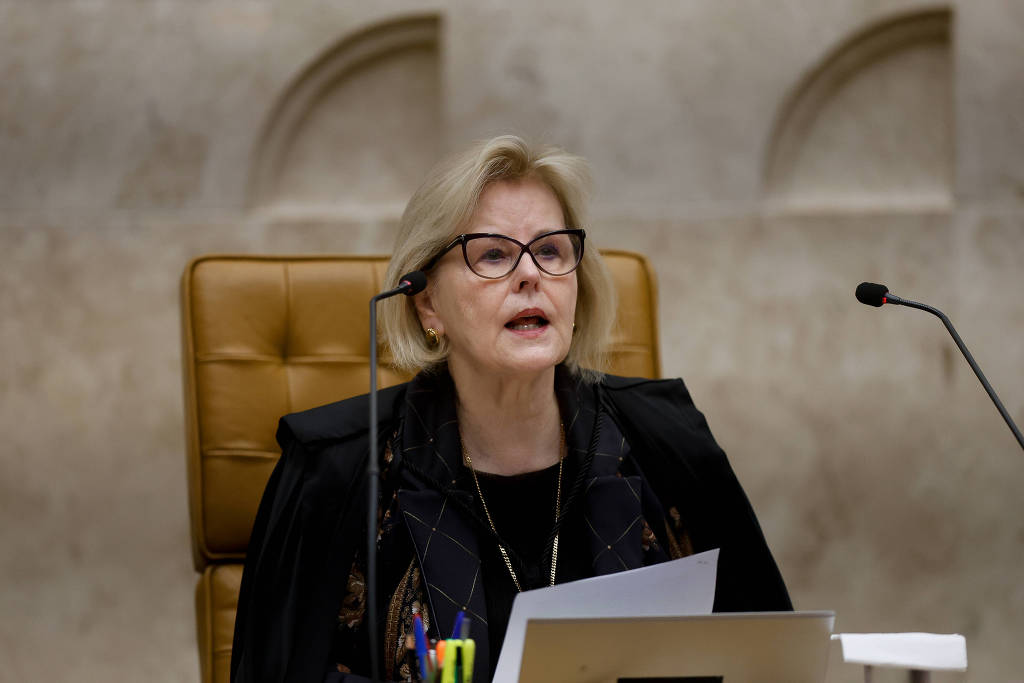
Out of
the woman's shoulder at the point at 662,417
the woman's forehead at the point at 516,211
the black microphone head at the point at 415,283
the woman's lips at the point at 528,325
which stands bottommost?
the woman's shoulder at the point at 662,417

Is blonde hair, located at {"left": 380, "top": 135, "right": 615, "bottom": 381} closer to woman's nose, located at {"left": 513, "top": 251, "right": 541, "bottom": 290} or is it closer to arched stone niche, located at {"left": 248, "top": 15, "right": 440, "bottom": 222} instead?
woman's nose, located at {"left": 513, "top": 251, "right": 541, "bottom": 290}

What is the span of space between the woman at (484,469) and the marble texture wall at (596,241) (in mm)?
959

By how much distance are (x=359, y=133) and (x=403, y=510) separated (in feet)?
4.79

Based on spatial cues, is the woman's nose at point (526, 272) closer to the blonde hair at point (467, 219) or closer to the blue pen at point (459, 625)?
the blonde hair at point (467, 219)

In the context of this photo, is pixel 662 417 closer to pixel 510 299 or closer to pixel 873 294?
pixel 510 299

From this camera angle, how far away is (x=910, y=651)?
1.12 metres

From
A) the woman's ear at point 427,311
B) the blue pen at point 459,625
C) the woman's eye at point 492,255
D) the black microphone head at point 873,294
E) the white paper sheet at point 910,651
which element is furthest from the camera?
the woman's ear at point 427,311

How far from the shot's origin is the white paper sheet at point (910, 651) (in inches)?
43.3

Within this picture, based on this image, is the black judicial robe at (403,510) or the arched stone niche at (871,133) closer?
the black judicial robe at (403,510)

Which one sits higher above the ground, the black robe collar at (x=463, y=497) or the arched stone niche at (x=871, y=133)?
the arched stone niche at (x=871, y=133)

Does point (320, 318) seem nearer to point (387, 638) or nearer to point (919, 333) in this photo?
point (387, 638)

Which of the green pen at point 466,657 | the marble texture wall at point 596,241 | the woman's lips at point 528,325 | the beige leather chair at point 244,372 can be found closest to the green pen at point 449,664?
the green pen at point 466,657

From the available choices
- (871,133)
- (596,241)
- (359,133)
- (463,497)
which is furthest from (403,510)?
(871,133)

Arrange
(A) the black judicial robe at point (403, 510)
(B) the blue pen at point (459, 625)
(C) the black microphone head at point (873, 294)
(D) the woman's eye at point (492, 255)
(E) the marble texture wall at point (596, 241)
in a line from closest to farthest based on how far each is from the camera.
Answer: (B) the blue pen at point (459, 625), (C) the black microphone head at point (873, 294), (A) the black judicial robe at point (403, 510), (D) the woman's eye at point (492, 255), (E) the marble texture wall at point (596, 241)
